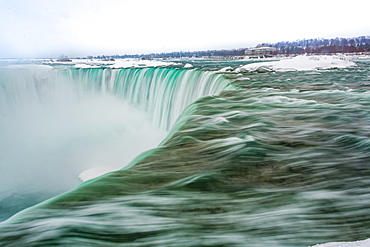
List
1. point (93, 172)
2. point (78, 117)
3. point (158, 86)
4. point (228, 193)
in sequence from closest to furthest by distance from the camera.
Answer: point (228, 193)
point (93, 172)
point (158, 86)
point (78, 117)

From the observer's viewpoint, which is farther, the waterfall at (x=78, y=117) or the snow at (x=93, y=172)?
the waterfall at (x=78, y=117)

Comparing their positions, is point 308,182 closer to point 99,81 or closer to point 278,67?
point 278,67

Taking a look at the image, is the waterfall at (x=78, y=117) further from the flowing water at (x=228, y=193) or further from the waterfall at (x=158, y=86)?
the flowing water at (x=228, y=193)

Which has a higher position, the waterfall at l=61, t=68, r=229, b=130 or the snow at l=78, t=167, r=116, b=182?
the waterfall at l=61, t=68, r=229, b=130

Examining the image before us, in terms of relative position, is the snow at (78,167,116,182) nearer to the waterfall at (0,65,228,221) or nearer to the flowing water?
the waterfall at (0,65,228,221)

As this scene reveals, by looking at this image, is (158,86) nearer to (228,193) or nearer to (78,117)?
(78,117)

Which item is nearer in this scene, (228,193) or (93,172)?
(228,193)

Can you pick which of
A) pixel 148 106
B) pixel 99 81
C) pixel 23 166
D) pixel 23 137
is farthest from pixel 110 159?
pixel 99 81

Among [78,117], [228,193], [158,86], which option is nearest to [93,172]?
[158,86]

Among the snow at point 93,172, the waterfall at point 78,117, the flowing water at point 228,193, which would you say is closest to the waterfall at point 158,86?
the waterfall at point 78,117

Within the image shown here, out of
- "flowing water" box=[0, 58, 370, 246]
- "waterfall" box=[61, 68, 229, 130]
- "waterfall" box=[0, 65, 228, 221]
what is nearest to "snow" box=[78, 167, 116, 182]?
"waterfall" box=[0, 65, 228, 221]

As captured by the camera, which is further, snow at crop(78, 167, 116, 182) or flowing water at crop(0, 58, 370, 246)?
snow at crop(78, 167, 116, 182)
